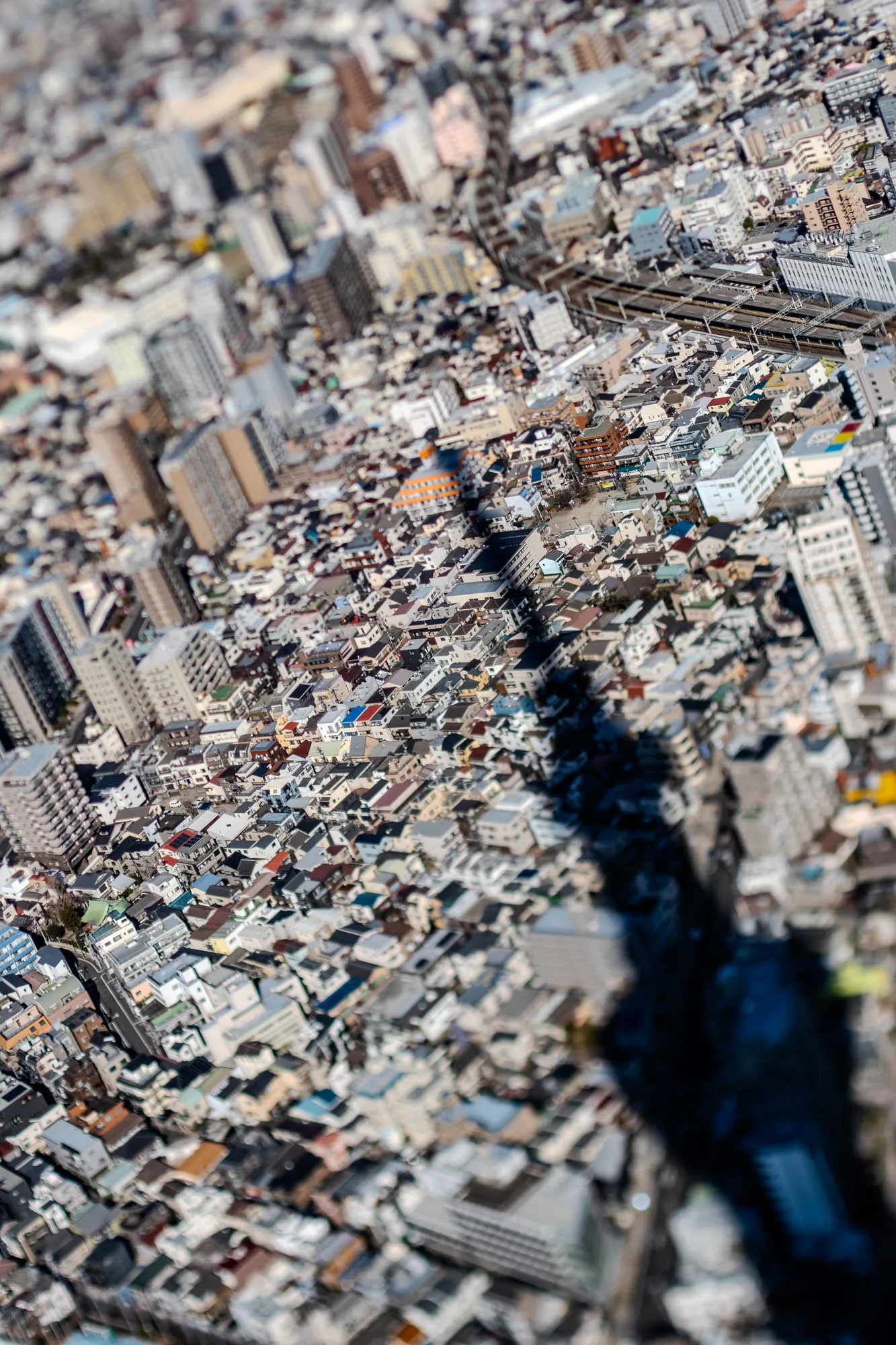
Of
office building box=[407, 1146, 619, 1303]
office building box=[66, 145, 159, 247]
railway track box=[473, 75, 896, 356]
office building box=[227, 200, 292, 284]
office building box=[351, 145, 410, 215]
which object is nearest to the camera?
office building box=[407, 1146, 619, 1303]

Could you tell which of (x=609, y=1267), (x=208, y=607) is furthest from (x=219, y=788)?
(x=609, y=1267)

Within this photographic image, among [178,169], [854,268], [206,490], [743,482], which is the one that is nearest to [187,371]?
[206,490]

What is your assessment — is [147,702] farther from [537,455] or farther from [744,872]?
[744,872]

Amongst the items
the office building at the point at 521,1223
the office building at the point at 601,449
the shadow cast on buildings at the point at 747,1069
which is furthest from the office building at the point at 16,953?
the office building at the point at 601,449

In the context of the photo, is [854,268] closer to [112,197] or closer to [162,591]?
[162,591]

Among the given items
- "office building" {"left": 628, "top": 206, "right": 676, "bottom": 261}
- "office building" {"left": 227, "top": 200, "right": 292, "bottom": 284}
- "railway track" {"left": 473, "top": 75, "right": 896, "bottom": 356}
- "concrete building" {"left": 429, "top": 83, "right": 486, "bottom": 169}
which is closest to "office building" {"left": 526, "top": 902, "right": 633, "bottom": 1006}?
"railway track" {"left": 473, "top": 75, "right": 896, "bottom": 356}

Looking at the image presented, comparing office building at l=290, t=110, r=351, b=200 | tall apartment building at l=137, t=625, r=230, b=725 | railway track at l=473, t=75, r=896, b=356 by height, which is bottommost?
tall apartment building at l=137, t=625, r=230, b=725

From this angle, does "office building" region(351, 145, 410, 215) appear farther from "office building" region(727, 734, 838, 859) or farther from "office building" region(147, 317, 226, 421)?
"office building" region(727, 734, 838, 859)
